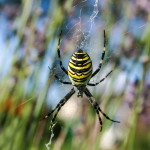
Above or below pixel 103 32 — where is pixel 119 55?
below

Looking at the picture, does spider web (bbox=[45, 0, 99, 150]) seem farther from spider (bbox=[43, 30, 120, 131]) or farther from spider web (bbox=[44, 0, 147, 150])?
spider (bbox=[43, 30, 120, 131])

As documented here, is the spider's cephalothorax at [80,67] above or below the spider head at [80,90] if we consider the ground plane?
above

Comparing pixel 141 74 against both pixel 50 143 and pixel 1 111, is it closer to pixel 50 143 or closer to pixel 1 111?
pixel 50 143

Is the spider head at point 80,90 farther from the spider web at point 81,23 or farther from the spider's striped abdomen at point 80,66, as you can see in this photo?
the spider web at point 81,23

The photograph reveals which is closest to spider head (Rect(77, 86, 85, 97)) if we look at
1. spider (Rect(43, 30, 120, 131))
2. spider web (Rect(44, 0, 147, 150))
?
spider (Rect(43, 30, 120, 131))

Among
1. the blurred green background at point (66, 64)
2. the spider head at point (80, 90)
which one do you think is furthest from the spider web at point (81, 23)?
the spider head at point (80, 90)

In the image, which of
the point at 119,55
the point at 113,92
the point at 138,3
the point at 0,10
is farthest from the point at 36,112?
the point at 0,10

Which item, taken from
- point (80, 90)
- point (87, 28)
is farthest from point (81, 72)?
point (80, 90)
